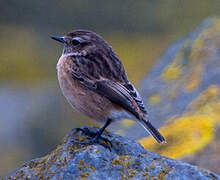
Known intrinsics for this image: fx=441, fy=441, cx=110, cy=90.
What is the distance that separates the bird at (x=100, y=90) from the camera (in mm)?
5633

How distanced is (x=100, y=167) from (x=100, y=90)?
134 cm

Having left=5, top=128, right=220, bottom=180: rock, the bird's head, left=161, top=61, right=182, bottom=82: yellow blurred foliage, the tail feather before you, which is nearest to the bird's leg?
left=5, top=128, right=220, bottom=180: rock

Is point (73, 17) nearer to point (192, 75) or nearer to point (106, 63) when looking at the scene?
point (192, 75)

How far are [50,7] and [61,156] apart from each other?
13.6 m

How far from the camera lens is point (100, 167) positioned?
15.2ft

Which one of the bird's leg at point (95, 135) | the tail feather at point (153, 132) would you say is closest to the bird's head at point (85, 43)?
the bird's leg at point (95, 135)

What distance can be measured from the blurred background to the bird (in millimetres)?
6693

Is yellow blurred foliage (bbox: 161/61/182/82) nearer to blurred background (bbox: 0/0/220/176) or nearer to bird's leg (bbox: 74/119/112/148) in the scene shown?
blurred background (bbox: 0/0/220/176)

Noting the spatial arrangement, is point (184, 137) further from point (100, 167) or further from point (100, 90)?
point (100, 167)

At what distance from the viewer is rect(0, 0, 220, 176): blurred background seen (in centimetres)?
→ 1438

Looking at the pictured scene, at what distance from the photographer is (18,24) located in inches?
682

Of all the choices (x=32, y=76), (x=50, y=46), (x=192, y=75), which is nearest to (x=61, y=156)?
(x=192, y=75)

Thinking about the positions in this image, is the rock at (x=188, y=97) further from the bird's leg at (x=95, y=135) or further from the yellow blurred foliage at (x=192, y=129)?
the bird's leg at (x=95, y=135)

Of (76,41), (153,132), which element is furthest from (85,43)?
(153,132)
